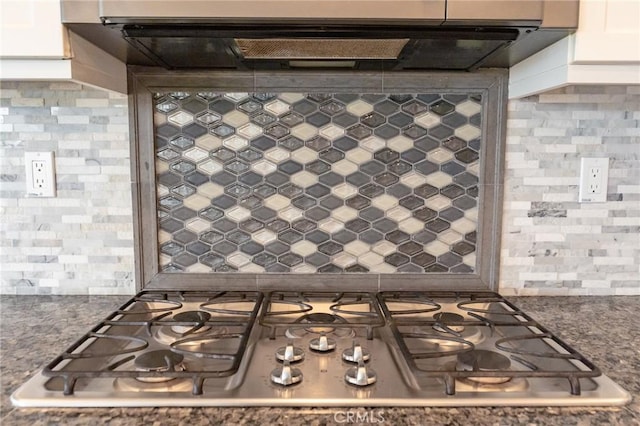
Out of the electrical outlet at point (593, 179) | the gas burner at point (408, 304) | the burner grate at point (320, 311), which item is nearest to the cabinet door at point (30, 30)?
the burner grate at point (320, 311)

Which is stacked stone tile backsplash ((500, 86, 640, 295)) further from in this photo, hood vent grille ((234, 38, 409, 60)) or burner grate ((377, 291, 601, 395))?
hood vent grille ((234, 38, 409, 60))

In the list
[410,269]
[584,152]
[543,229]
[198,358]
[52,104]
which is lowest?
[198,358]

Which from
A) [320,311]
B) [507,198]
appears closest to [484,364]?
[320,311]

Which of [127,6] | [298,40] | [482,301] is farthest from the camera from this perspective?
[482,301]

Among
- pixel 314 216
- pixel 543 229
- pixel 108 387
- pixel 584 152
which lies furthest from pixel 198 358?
pixel 584 152

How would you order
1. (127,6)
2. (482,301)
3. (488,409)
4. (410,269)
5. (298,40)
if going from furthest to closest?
(410,269), (482,301), (298,40), (127,6), (488,409)

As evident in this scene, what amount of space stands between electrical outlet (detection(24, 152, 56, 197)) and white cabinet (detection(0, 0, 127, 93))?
1.06 feet

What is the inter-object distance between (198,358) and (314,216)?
470 mm

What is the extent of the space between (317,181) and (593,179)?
697 millimetres

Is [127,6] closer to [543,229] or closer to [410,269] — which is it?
[410,269]

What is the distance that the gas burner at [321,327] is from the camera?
993mm

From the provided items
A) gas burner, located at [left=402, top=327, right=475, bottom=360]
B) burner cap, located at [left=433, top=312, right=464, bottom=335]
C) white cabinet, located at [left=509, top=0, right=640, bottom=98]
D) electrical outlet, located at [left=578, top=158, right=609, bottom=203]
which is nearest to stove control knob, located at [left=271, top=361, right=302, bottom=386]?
gas burner, located at [left=402, top=327, right=475, bottom=360]

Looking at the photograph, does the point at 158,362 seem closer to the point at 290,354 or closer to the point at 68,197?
the point at 290,354

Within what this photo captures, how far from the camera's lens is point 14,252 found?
1.24 meters
